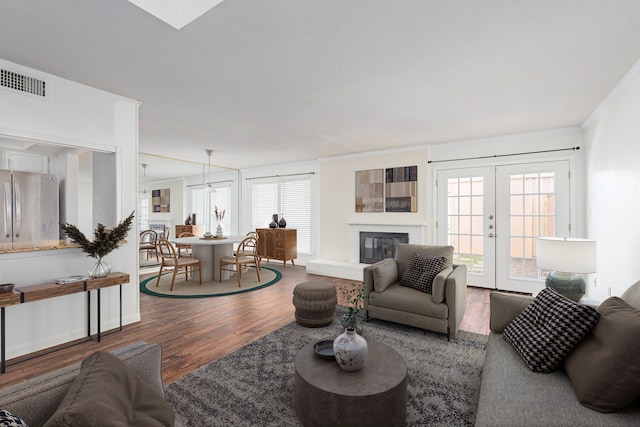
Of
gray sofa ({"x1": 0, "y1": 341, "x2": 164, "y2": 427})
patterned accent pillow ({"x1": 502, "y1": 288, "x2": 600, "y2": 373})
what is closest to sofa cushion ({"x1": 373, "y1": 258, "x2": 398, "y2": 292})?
patterned accent pillow ({"x1": 502, "y1": 288, "x2": 600, "y2": 373})

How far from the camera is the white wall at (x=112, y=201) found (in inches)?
108

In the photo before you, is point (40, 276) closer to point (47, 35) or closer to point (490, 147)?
point (47, 35)

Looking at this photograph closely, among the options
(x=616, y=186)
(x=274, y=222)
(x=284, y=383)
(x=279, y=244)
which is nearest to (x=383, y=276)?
(x=284, y=383)

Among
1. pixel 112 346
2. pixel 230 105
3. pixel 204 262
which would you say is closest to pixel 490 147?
pixel 230 105

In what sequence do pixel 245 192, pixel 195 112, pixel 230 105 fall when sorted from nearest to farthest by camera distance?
pixel 230 105
pixel 195 112
pixel 245 192

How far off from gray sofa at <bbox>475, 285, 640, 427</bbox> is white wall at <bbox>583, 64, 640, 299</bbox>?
4.81 feet

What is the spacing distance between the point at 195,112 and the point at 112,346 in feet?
8.85

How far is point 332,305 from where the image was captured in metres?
3.50

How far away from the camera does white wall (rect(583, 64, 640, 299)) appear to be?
2.71 meters

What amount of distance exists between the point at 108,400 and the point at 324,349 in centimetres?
150

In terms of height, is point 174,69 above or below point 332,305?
above

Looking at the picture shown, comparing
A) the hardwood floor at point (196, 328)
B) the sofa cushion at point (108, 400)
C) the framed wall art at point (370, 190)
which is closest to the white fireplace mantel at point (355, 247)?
the framed wall art at point (370, 190)

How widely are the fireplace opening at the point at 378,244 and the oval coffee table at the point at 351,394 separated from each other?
3999 millimetres

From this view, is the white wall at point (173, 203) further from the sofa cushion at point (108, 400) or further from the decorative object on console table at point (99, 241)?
the sofa cushion at point (108, 400)
